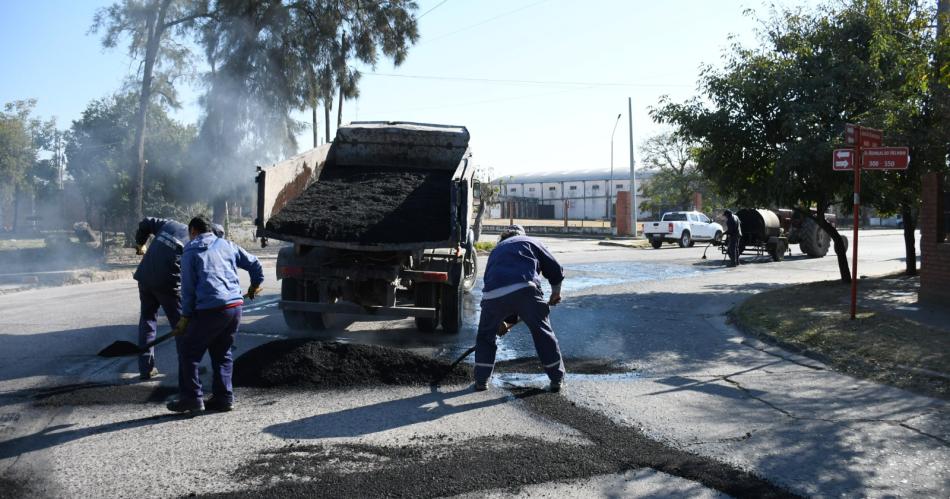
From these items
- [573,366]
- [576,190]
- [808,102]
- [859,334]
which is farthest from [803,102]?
[576,190]

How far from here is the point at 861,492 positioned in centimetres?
408

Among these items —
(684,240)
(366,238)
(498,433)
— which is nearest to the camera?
(498,433)

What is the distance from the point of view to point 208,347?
5.67 metres

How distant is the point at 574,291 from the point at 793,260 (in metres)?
12.3

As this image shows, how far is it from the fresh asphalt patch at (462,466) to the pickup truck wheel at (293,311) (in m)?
4.20

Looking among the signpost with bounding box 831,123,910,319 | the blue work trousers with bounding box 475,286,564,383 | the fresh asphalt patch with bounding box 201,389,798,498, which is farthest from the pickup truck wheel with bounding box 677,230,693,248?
the fresh asphalt patch with bounding box 201,389,798,498

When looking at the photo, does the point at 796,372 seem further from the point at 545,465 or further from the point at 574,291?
the point at 574,291

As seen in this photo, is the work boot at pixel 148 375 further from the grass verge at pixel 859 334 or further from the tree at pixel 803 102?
the tree at pixel 803 102

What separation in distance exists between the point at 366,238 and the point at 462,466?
4.28 m

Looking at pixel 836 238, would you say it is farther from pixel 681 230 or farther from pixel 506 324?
pixel 681 230

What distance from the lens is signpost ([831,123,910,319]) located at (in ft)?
30.8

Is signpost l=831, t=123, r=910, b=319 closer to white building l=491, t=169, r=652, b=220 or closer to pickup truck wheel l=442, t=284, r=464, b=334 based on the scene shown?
pickup truck wheel l=442, t=284, r=464, b=334

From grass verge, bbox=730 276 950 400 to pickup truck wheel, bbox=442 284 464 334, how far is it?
3715mm

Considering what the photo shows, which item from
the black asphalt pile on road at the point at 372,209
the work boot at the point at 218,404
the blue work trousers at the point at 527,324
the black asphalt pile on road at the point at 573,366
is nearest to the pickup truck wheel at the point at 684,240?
the black asphalt pile on road at the point at 372,209
